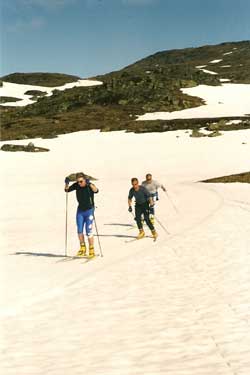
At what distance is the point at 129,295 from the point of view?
12.1 meters

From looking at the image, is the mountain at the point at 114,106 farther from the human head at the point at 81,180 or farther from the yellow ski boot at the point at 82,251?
the human head at the point at 81,180

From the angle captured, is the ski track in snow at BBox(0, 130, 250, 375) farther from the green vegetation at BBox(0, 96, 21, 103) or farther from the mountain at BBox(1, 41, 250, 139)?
the green vegetation at BBox(0, 96, 21, 103)

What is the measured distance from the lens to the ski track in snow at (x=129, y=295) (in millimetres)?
8039

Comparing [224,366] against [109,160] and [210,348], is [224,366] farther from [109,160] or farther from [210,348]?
[109,160]

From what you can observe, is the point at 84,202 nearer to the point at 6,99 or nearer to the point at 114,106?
the point at 114,106

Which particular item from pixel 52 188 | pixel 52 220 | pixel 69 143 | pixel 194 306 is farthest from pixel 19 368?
pixel 69 143

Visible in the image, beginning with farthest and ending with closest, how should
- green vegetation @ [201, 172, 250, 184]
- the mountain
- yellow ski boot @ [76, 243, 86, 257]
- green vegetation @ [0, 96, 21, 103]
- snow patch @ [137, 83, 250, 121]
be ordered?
green vegetation @ [0, 96, 21, 103] → snow patch @ [137, 83, 250, 121] → the mountain → green vegetation @ [201, 172, 250, 184] → yellow ski boot @ [76, 243, 86, 257]

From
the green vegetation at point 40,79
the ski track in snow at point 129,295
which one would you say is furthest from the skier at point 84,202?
the green vegetation at point 40,79

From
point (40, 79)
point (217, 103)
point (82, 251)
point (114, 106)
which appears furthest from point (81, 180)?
point (40, 79)

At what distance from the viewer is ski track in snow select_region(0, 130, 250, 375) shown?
8.04 meters

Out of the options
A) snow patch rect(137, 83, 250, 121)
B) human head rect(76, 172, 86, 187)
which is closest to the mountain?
snow patch rect(137, 83, 250, 121)

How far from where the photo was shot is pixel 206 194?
3603cm

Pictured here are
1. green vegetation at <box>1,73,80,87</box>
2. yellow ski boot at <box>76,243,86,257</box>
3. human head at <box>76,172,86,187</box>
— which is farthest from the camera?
green vegetation at <box>1,73,80,87</box>

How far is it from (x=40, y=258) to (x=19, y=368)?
10203 millimetres
